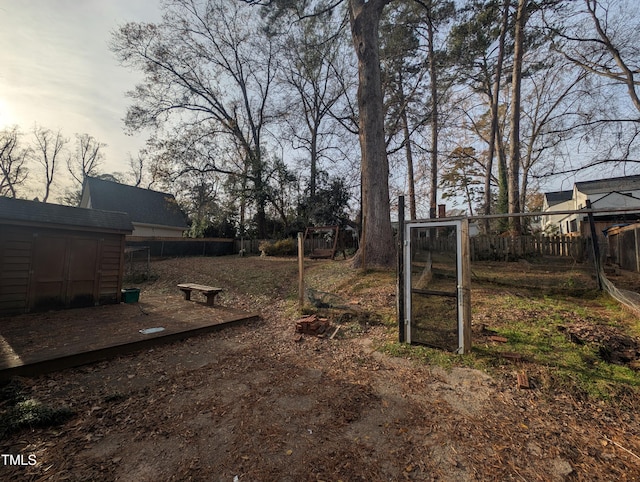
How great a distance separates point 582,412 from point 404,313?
2062 mm

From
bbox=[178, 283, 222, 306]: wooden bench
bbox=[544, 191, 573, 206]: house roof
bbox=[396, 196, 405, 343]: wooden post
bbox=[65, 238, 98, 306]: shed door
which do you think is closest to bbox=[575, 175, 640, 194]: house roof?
bbox=[544, 191, 573, 206]: house roof

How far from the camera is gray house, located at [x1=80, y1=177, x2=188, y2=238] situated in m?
19.4

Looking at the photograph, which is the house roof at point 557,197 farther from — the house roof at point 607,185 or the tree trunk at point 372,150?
the tree trunk at point 372,150

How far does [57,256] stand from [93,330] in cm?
288

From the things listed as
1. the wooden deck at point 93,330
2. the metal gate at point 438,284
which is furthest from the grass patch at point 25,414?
the metal gate at point 438,284

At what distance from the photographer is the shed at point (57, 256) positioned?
577 centimetres

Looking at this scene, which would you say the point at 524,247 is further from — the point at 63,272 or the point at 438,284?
the point at 63,272

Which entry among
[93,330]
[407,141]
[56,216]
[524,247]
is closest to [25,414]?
[93,330]

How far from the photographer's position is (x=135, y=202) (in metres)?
21.4

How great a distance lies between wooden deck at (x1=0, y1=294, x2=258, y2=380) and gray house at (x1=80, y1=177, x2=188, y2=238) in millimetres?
12761

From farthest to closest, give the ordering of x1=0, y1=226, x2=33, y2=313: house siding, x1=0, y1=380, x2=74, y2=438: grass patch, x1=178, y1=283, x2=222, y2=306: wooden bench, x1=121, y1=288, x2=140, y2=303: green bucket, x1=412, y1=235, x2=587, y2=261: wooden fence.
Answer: x1=412, y1=235, x2=587, y2=261: wooden fence, x1=121, y1=288, x2=140, y2=303: green bucket, x1=178, y1=283, x2=222, y2=306: wooden bench, x1=0, y1=226, x2=33, y2=313: house siding, x1=0, y1=380, x2=74, y2=438: grass patch

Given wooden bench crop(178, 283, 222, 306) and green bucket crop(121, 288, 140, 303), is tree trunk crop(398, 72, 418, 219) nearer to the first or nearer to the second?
wooden bench crop(178, 283, 222, 306)

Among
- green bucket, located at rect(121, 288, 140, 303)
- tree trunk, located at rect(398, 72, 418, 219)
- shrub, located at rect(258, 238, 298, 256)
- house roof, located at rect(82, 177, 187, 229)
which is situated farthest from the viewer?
house roof, located at rect(82, 177, 187, 229)

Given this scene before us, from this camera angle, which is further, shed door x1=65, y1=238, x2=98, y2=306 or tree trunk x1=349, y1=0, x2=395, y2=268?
tree trunk x1=349, y1=0, x2=395, y2=268
